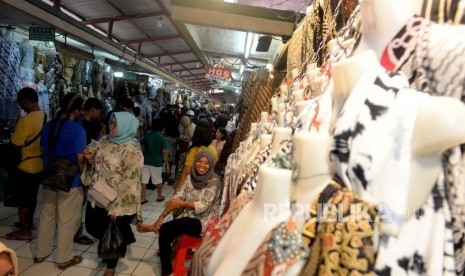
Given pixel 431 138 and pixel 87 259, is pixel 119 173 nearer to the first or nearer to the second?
pixel 87 259

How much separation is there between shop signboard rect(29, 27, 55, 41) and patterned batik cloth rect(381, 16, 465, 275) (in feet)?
16.2

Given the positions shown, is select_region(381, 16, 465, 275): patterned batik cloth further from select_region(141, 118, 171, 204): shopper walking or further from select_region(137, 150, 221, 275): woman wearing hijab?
select_region(141, 118, 171, 204): shopper walking

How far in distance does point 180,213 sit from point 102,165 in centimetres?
83

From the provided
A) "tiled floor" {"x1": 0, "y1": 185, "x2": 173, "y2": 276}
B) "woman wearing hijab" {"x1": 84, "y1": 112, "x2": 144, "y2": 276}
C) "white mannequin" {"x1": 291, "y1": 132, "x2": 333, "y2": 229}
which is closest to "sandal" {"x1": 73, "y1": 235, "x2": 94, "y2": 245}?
"tiled floor" {"x1": 0, "y1": 185, "x2": 173, "y2": 276}

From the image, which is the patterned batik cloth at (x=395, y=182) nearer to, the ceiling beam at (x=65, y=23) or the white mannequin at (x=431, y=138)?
the white mannequin at (x=431, y=138)

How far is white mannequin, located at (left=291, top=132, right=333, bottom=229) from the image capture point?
2.40 ft

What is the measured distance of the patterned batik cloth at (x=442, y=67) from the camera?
623 millimetres

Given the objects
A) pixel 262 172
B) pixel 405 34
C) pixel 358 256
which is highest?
pixel 405 34

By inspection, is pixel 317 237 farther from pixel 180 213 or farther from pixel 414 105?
pixel 180 213

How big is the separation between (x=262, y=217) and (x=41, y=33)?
16.2 ft

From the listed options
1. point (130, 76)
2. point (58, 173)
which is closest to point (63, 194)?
point (58, 173)

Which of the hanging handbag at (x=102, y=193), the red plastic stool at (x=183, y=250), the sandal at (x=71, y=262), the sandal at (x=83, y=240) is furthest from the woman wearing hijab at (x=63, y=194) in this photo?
the red plastic stool at (x=183, y=250)

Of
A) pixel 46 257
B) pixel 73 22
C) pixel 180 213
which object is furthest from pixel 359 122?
pixel 73 22

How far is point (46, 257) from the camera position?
337cm
